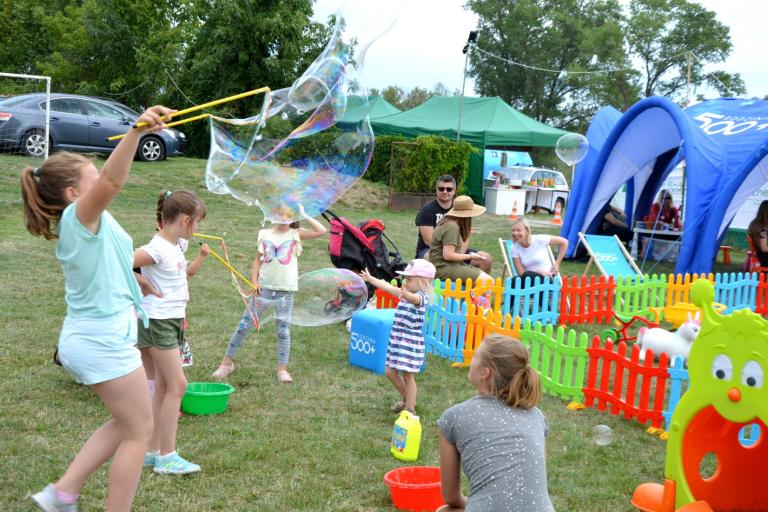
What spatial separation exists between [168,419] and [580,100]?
5274 centimetres

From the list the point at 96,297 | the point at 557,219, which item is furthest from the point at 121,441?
the point at 557,219

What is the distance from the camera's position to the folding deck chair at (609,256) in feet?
37.2

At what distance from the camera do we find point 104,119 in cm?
1739

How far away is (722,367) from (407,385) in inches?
88.3

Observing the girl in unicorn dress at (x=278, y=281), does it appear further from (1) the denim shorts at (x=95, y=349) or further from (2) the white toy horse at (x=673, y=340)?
(2) the white toy horse at (x=673, y=340)

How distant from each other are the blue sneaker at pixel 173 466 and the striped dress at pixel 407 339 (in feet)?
5.40

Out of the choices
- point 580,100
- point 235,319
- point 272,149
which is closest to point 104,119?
point 235,319

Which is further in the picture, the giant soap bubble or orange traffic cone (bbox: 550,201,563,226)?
orange traffic cone (bbox: 550,201,563,226)

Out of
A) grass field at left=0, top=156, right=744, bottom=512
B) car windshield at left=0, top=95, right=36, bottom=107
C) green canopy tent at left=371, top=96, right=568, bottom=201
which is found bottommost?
grass field at left=0, top=156, right=744, bottom=512

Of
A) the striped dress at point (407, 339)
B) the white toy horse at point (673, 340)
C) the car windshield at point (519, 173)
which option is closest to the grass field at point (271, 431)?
the striped dress at point (407, 339)

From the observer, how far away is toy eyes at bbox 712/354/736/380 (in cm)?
361

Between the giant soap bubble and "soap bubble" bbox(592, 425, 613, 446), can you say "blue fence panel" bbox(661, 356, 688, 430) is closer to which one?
"soap bubble" bbox(592, 425, 613, 446)

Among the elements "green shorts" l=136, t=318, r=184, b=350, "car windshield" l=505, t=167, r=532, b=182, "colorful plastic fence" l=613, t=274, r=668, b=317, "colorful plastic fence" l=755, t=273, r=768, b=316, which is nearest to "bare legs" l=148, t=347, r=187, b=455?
"green shorts" l=136, t=318, r=184, b=350

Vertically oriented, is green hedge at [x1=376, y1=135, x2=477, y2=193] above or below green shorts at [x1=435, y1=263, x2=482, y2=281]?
above
